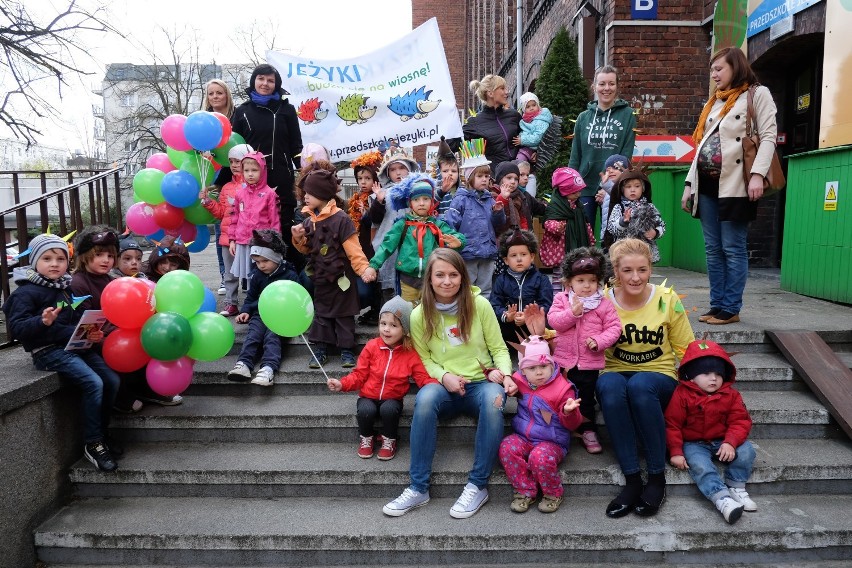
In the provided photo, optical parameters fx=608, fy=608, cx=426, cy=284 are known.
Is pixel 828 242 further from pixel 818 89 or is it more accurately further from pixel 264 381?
pixel 264 381

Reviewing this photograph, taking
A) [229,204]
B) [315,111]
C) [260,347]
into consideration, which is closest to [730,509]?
[260,347]

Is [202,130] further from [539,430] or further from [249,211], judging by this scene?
[539,430]

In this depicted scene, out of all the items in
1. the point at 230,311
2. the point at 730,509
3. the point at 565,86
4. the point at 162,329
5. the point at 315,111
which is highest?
the point at 565,86

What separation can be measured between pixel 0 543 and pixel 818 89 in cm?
890

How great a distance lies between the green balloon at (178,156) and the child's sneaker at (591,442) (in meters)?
3.97

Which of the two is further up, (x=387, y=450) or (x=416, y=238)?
(x=416, y=238)

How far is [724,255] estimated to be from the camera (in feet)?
15.6

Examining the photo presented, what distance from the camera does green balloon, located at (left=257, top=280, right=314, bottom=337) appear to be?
376cm

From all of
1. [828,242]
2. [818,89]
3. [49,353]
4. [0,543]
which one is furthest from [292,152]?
[818,89]

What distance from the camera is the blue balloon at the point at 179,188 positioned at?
4941 millimetres

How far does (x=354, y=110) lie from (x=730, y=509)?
509cm

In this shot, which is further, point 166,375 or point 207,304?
point 207,304

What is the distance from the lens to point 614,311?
361 cm

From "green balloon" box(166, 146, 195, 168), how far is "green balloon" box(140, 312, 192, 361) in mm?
2112
